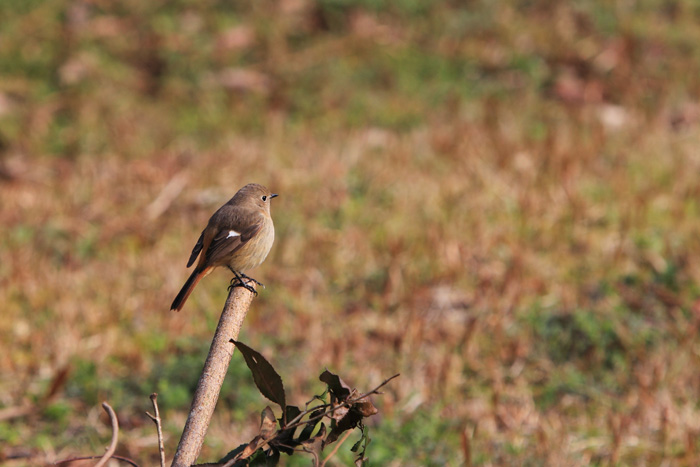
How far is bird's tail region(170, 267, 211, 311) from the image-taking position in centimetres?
204

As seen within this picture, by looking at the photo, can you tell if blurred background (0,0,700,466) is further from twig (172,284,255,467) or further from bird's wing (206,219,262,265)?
twig (172,284,255,467)

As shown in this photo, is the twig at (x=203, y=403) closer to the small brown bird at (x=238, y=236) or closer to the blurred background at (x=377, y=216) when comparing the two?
the small brown bird at (x=238, y=236)

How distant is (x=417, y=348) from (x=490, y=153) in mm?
2876

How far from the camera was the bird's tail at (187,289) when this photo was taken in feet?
6.70

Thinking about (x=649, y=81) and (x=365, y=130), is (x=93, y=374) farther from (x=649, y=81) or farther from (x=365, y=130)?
(x=649, y=81)

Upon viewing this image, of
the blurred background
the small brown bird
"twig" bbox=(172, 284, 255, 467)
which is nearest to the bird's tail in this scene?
the small brown bird

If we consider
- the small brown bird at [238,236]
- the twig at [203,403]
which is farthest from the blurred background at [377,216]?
the twig at [203,403]

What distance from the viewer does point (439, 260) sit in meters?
5.90

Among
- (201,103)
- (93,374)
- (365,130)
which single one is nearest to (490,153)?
(365,130)

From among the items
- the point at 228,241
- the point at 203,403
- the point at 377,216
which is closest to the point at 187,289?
the point at 228,241

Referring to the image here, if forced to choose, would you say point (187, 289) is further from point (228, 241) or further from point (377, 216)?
point (377, 216)

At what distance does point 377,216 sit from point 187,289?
441 centimetres

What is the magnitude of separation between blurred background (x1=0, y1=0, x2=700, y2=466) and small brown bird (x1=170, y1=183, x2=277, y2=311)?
55.7 inches

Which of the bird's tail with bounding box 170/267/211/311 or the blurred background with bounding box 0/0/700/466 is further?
the blurred background with bounding box 0/0/700/466
